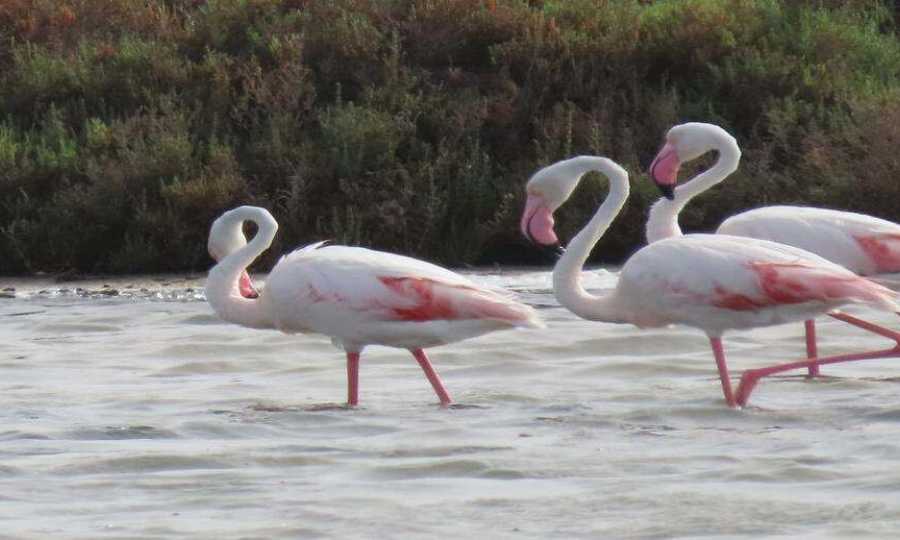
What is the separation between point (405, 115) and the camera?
506 inches

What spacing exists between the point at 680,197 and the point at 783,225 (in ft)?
1.49

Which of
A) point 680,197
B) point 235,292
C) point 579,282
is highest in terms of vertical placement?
point 680,197

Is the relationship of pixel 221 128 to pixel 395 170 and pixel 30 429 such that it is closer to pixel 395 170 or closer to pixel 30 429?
pixel 395 170

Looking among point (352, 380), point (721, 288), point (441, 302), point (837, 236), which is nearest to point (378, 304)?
point (441, 302)

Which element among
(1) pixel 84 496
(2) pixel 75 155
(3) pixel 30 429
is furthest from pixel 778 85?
(1) pixel 84 496

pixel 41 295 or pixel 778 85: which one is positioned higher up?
pixel 778 85

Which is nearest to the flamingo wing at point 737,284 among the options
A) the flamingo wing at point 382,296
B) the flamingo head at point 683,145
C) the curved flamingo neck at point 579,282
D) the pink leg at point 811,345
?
the curved flamingo neck at point 579,282

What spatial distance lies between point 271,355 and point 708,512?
14.9 ft

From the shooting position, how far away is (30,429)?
7.11 m

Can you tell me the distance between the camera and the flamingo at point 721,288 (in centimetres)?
708

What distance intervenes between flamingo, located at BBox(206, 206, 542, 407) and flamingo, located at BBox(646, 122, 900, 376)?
1112 millimetres

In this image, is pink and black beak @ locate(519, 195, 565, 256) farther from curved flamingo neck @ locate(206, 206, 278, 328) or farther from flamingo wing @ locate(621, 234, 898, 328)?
curved flamingo neck @ locate(206, 206, 278, 328)

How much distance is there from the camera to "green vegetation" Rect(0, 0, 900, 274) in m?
12.2

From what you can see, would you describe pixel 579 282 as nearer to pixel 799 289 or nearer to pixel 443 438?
pixel 799 289
